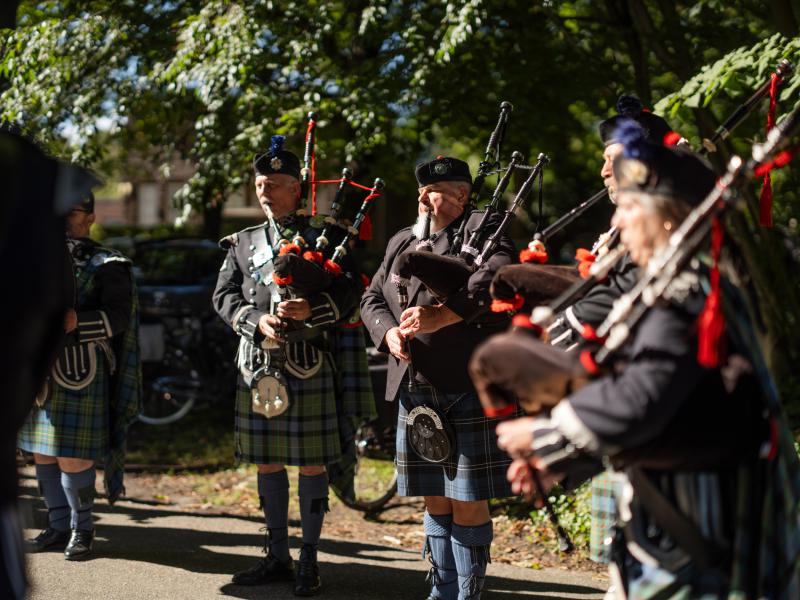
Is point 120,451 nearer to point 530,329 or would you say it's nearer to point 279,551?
point 279,551

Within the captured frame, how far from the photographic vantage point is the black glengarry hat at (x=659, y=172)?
7.66 ft

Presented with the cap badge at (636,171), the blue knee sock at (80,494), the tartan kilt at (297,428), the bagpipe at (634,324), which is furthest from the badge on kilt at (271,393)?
the cap badge at (636,171)

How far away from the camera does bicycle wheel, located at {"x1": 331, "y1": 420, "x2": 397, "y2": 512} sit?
616 centimetres

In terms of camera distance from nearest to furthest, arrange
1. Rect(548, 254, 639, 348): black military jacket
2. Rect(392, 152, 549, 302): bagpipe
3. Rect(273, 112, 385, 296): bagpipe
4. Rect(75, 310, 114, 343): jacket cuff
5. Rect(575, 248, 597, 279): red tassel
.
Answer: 1. Rect(548, 254, 639, 348): black military jacket
2. Rect(575, 248, 597, 279): red tassel
3. Rect(392, 152, 549, 302): bagpipe
4. Rect(273, 112, 385, 296): bagpipe
5. Rect(75, 310, 114, 343): jacket cuff

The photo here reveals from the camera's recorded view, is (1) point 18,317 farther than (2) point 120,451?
No

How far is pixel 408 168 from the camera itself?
32.1 feet

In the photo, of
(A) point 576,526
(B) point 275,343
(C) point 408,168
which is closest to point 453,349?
(B) point 275,343

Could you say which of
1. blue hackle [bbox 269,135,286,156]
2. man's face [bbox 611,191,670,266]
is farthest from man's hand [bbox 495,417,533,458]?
blue hackle [bbox 269,135,286,156]

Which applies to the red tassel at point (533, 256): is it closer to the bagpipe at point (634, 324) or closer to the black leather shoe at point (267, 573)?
the bagpipe at point (634, 324)

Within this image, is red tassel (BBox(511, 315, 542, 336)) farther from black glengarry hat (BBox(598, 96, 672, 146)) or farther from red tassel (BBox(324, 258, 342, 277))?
red tassel (BBox(324, 258, 342, 277))

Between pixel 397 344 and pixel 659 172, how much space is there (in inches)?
75.6

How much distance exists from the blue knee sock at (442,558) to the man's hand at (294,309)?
105 cm

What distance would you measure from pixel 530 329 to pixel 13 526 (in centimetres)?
128

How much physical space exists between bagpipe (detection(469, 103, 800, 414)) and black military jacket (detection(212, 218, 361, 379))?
2.13m
